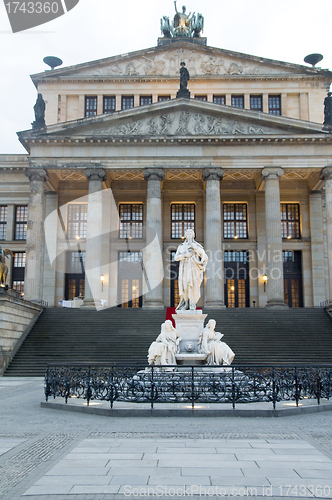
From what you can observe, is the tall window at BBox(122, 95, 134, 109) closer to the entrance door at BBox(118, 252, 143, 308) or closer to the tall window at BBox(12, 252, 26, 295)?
the entrance door at BBox(118, 252, 143, 308)

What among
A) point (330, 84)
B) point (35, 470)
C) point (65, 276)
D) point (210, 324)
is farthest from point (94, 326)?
point (330, 84)

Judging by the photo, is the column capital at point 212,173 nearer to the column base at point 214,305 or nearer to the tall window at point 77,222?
the column base at point 214,305

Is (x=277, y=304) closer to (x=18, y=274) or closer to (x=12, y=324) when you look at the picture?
(x=12, y=324)

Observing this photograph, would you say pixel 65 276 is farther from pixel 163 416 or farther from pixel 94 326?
pixel 163 416

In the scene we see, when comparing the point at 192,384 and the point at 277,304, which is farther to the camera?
the point at 277,304

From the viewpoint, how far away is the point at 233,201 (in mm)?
45031

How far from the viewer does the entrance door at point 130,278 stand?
44.2 meters

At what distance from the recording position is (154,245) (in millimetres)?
37000

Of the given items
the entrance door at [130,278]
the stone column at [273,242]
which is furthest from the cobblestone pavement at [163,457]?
the entrance door at [130,278]

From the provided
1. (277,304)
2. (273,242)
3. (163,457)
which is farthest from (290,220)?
(163,457)

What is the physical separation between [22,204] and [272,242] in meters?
23.6

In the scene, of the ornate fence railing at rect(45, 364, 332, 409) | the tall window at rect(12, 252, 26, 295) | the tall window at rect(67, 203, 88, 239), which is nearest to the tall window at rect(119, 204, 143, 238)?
the tall window at rect(67, 203, 88, 239)

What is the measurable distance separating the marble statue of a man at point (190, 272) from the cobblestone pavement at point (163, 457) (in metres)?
5.21

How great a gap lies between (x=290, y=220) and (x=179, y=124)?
13.9 meters
